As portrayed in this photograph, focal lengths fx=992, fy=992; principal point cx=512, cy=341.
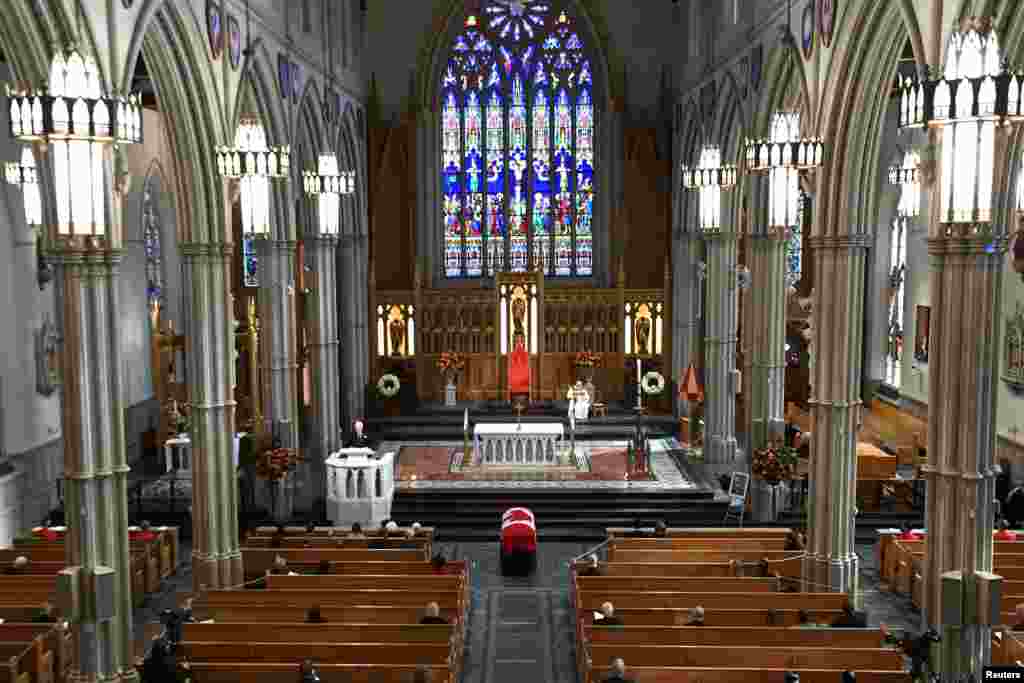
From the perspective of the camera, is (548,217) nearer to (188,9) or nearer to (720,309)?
(720,309)

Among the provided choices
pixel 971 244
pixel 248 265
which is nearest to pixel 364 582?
pixel 971 244

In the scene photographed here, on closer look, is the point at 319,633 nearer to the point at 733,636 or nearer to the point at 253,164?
the point at 733,636

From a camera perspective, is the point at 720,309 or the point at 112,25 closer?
the point at 112,25

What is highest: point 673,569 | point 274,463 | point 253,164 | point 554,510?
point 253,164

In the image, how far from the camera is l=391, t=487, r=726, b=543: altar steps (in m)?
21.8

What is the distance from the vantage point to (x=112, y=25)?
513 inches

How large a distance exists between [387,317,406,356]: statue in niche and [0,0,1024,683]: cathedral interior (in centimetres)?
13

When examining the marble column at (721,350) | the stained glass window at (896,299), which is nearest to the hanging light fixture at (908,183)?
the stained glass window at (896,299)

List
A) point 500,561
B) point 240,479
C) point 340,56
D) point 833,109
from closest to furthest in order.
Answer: point 833,109 < point 500,561 < point 240,479 < point 340,56

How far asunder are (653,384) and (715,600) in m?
16.5

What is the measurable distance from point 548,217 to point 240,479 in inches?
548

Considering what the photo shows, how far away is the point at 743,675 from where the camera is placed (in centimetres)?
→ 1153

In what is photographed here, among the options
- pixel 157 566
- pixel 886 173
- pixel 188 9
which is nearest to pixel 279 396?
pixel 157 566

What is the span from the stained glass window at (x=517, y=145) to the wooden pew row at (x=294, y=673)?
21.4 metres
